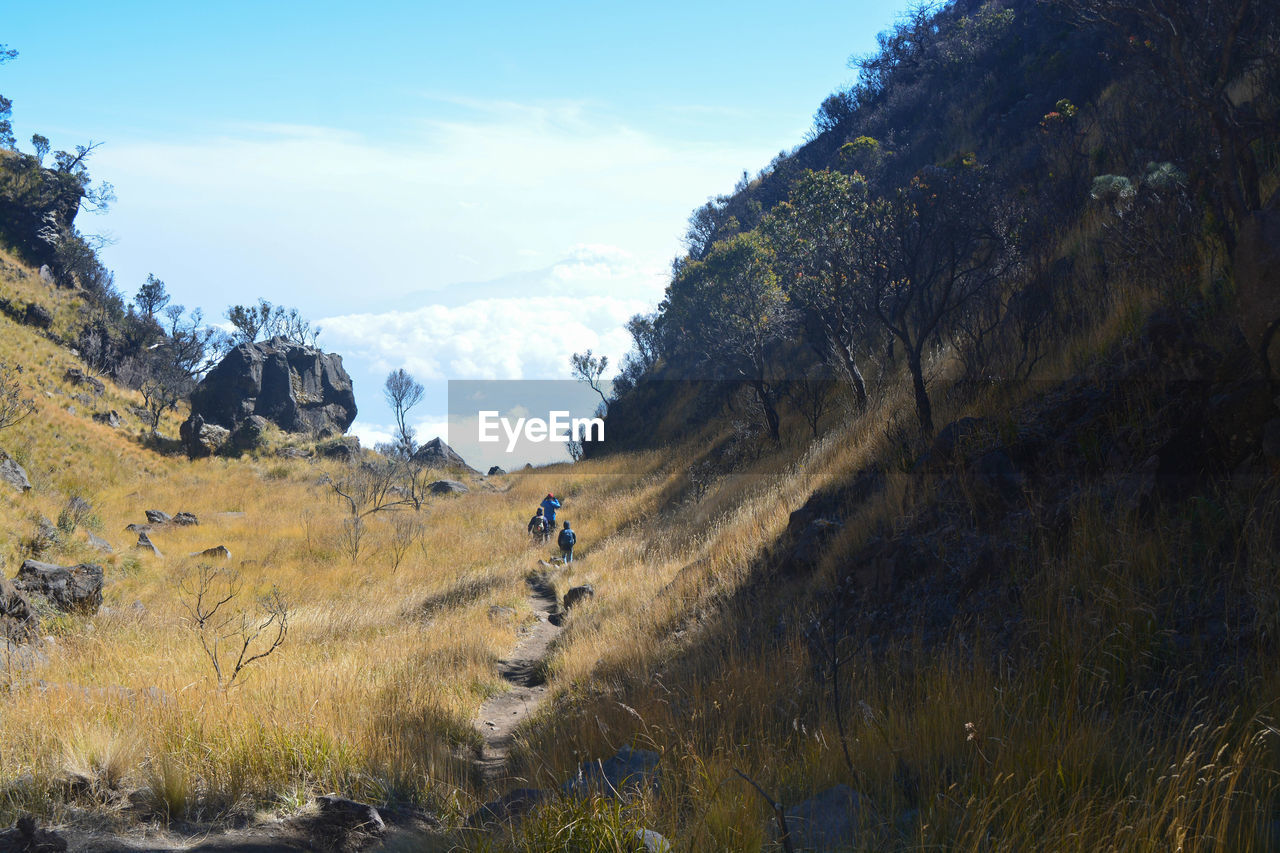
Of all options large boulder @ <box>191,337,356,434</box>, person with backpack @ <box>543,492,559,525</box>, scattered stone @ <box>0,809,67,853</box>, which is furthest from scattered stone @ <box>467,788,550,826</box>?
large boulder @ <box>191,337,356,434</box>

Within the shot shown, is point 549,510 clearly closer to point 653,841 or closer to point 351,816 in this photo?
point 351,816

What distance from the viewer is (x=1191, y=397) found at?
16.9ft

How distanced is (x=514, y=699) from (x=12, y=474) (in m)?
19.3

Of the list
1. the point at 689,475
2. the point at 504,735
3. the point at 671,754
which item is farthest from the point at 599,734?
the point at 689,475

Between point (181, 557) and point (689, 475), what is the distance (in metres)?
14.1

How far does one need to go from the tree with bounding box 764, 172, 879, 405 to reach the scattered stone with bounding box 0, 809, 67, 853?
1012 cm

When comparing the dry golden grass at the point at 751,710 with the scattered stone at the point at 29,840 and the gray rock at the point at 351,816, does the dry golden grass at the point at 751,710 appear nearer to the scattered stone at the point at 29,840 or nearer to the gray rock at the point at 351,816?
the gray rock at the point at 351,816

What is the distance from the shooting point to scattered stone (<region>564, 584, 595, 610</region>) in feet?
38.1

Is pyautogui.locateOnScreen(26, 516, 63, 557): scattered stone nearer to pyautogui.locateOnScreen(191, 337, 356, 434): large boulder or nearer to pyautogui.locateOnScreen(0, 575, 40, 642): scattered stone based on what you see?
pyautogui.locateOnScreen(0, 575, 40, 642): scattered stone

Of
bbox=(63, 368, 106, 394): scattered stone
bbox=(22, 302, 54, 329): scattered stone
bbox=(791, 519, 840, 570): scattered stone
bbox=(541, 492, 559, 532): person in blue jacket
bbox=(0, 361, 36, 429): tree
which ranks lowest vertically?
bbox=(541, 492, 559, 532): person in blue jacket

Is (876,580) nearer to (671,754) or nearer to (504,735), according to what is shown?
(671,754)

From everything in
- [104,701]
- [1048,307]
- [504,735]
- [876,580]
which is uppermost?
[1048,307]

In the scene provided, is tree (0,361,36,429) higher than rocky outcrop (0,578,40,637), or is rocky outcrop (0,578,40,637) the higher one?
tree (0,361,36,429)

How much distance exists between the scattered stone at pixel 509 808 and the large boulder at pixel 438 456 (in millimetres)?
40771
